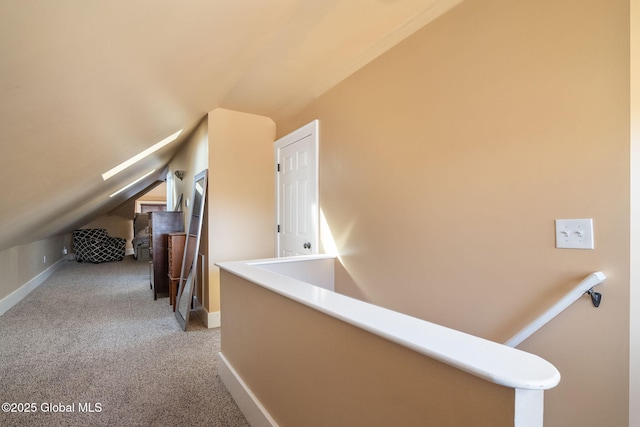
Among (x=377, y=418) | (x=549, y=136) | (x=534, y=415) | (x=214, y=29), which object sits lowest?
(x=377, y=418)

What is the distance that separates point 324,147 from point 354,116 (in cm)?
45

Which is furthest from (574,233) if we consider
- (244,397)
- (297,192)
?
(297,192)

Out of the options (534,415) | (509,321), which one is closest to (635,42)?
(509,321)

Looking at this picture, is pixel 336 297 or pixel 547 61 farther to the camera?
pixel 547 61

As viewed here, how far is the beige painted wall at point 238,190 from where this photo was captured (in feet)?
10.4

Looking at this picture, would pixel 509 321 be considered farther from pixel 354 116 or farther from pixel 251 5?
pixel 251 5

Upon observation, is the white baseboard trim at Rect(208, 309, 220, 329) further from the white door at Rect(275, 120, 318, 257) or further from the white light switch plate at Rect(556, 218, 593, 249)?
the white light switch plate at Rect(556, 218, 593, 249)

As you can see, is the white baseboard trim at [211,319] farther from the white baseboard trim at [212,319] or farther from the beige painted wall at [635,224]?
the beige painted wall at [635,224]

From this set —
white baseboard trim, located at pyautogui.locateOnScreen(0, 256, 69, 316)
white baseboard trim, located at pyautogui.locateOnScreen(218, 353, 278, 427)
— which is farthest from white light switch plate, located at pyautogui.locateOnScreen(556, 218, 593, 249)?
white baseboard trim, located at pyautogui.locateOnScreen(0, 256, 69, 316)

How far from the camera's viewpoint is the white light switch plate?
3.88 feet

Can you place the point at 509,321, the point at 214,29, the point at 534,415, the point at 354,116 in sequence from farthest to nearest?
1. the point at 354,116
2. the point at 214,29
3. the point at 509,321
4. the point at 534,415

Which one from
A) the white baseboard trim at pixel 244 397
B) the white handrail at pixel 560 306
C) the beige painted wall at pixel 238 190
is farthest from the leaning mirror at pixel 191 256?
the white handrail at pixel 560 306

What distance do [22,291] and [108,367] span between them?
310 cm

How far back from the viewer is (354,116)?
2379 millimetres
